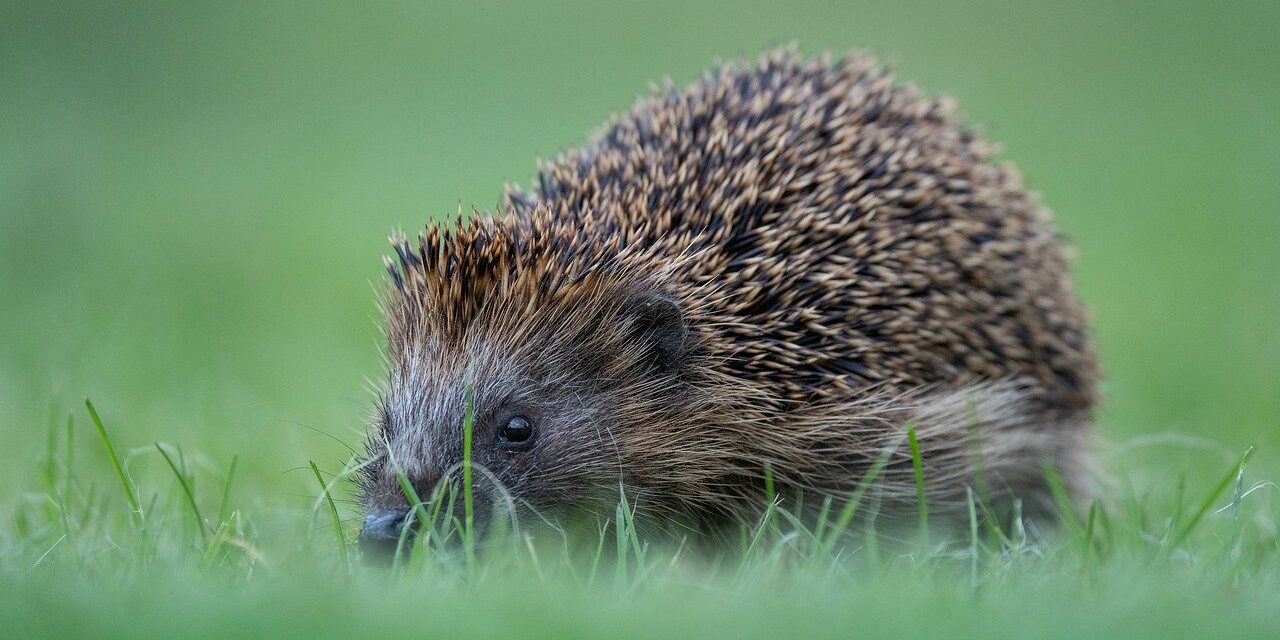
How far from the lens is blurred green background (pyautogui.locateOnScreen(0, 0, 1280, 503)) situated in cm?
797

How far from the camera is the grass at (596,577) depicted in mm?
3475

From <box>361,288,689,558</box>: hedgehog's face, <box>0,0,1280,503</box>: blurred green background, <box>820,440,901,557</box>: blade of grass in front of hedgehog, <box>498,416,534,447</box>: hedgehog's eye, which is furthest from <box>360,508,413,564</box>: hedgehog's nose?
<box>820,440,901,557</box>: blade of grass in front of hedgehog

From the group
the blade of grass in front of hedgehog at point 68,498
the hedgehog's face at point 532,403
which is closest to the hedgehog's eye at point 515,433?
the hedgehog's face at point 532,403

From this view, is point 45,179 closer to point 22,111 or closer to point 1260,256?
point 22,111

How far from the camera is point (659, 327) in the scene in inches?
204

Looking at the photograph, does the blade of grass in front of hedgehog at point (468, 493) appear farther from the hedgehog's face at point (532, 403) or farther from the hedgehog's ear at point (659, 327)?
the hedgehog's ear at point (659, 327)

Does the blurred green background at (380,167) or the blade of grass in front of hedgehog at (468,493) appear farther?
the blurred green background at (380,167)

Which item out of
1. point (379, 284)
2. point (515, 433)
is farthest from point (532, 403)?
point (379, 284)

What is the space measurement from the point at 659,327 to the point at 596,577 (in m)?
1.04

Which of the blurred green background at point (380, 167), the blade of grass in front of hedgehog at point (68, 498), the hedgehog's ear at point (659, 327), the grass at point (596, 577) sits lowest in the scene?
the grass at point (596, 577)

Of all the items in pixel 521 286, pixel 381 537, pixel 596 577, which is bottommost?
pixel 596 577

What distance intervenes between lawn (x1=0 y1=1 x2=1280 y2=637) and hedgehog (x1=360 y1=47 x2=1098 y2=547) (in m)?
0.28

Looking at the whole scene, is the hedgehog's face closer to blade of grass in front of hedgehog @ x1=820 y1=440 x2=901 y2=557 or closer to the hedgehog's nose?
the hedgehog's nose

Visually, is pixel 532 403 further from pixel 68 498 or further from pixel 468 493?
pixel 68 498
